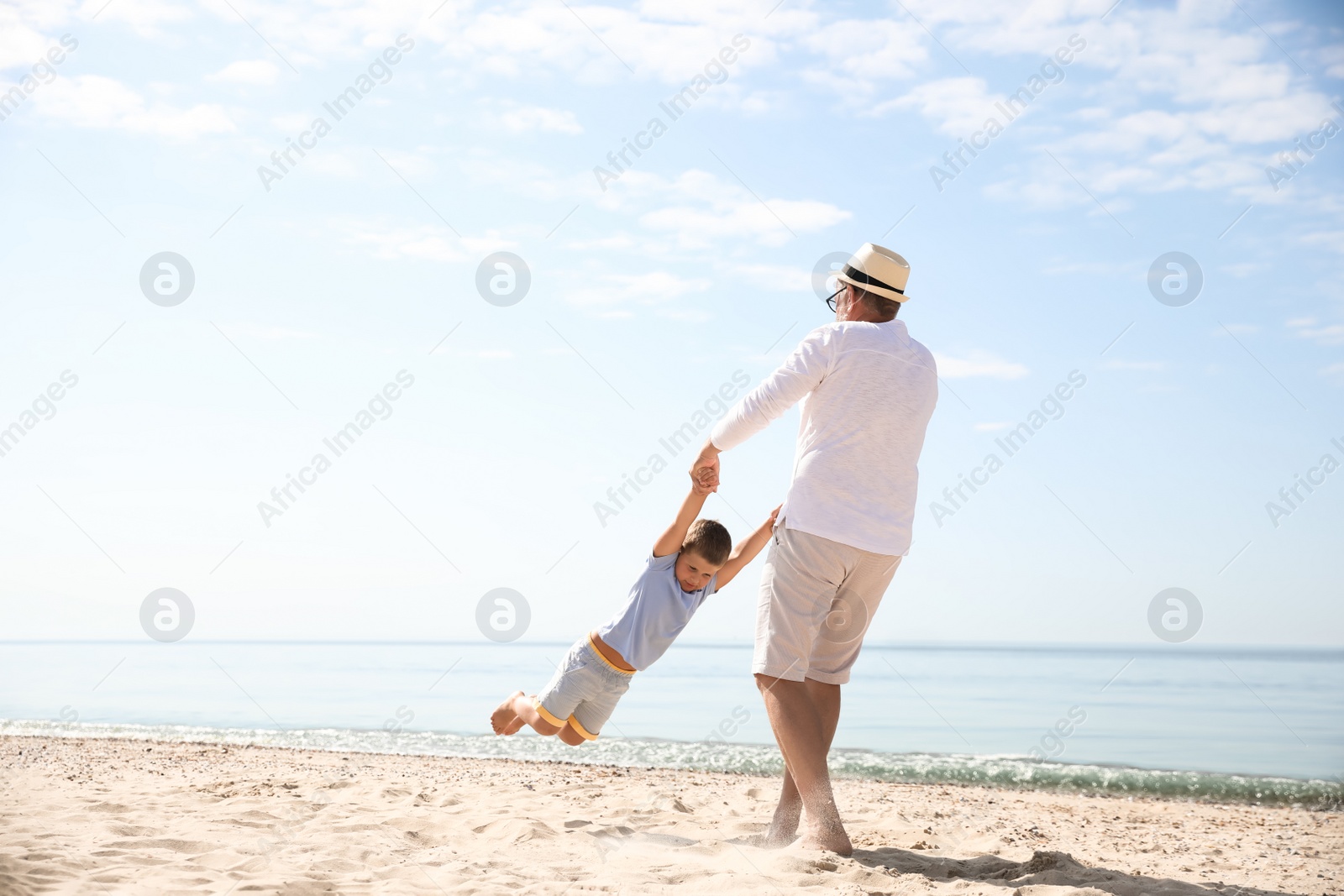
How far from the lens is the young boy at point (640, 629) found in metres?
3.95

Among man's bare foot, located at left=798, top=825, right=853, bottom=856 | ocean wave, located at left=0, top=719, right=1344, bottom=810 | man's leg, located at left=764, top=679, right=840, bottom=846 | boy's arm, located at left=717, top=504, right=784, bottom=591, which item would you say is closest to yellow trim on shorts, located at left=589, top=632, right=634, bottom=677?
boy's arm, located at left=717, top=504, right=784, bottom=591

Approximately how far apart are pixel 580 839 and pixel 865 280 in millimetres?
2545

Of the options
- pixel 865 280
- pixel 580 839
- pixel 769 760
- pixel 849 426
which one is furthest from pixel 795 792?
pixel 769 760

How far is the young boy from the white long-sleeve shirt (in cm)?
81

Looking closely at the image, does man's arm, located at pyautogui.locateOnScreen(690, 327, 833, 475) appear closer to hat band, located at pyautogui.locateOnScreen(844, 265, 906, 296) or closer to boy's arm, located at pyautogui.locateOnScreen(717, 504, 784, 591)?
hat band, located at pyautogui.locateOnScreen(844, 265, 906, 296)

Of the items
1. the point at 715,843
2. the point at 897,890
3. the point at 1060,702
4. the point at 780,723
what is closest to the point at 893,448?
the point at 780,723

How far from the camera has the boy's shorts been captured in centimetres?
403

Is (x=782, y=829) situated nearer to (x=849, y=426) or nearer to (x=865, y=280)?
(x=849, y=426)

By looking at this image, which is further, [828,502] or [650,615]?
[650,615]

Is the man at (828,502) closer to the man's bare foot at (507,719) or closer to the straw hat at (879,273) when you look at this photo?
the straw hat at (879,273)

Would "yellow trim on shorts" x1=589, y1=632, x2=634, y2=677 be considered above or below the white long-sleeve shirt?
below

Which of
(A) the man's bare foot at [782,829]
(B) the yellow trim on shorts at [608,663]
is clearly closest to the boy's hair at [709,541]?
(B) the yellow trim on shorts at [608,663]

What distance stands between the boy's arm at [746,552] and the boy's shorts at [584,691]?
26.0 inches

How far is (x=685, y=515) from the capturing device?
369 centimetres
